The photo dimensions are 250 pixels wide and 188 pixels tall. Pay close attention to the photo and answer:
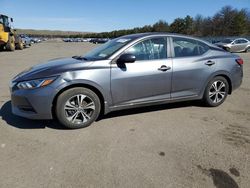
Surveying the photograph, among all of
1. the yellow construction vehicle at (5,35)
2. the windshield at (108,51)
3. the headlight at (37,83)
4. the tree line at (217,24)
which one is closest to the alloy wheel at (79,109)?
the headlight at (37,83)

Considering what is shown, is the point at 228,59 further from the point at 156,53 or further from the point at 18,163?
the point at 18,163

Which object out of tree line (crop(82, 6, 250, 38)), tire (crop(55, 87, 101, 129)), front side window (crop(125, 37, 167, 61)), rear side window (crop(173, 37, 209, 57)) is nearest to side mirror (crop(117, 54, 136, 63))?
front side window (crop(125, 37, 167, 61))

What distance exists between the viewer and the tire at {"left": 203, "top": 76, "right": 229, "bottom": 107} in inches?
200

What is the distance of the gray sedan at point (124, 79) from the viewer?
12.6ft

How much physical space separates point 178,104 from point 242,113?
132 centimetres

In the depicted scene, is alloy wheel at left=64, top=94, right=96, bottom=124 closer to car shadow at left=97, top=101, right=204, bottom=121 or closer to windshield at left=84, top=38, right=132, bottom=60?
car shadow at left=97, top=101, right=204, bottom=121

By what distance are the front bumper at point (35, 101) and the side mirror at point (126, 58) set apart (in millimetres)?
1238

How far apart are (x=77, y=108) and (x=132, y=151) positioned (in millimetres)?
1271

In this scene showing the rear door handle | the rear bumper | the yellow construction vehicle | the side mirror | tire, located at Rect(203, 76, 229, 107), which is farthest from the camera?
the yellow construction vehicle

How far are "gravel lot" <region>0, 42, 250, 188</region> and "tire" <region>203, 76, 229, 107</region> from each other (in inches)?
15.9

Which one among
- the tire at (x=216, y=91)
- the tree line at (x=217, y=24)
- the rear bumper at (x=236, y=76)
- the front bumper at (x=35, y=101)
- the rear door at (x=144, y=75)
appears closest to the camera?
the front bumper at (x=35, y=101)

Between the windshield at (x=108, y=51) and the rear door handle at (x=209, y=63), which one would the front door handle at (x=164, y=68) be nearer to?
the windshield at (x=108, y=51)

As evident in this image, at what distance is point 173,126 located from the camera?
4.20 m

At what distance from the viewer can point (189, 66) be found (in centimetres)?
472
